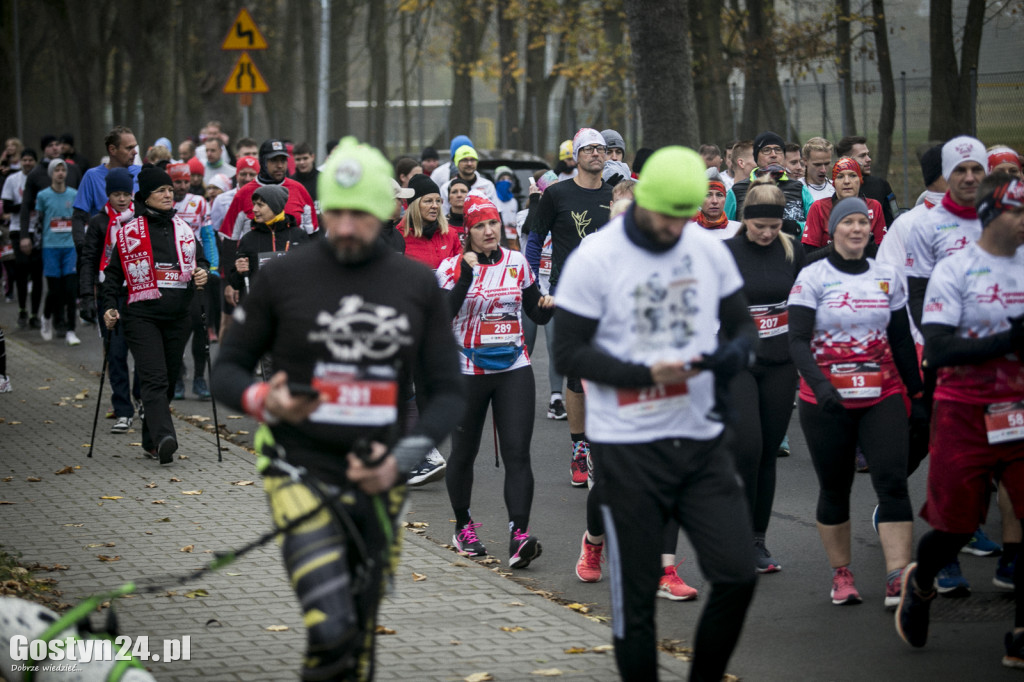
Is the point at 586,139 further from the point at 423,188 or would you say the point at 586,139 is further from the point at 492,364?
the point at 492,364

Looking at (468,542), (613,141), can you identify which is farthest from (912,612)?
(613,141)

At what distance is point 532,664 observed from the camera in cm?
573

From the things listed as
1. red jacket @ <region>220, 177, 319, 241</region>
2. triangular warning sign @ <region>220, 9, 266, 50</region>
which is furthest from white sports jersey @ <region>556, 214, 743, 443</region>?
triangular warning sign @ <region>220, 9, 266, 50</region>

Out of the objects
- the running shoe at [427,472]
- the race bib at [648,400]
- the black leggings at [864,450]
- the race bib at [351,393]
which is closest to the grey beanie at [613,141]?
the running shoe at [427,472]

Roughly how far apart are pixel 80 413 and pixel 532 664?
8.08 meters

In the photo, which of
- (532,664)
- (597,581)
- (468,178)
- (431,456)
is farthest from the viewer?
(468,178)

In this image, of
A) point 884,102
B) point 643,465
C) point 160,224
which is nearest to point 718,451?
point 643,465

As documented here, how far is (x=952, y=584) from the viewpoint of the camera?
6805 mm

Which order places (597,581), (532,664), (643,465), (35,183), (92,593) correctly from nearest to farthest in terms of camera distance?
(643,465)
(532,664)
(92,593)
(597,581)
(35,183)

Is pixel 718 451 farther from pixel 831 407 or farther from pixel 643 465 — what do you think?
pixel 831 407

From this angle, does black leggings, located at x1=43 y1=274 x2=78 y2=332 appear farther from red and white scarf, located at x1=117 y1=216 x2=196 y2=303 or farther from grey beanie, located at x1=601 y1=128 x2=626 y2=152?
grey beanie, located at x1=601 y1=128 x2=626 y2=152

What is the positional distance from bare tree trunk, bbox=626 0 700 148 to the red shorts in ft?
40.2

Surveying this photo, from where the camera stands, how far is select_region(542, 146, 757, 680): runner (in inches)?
180

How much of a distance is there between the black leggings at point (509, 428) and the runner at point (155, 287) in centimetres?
336
